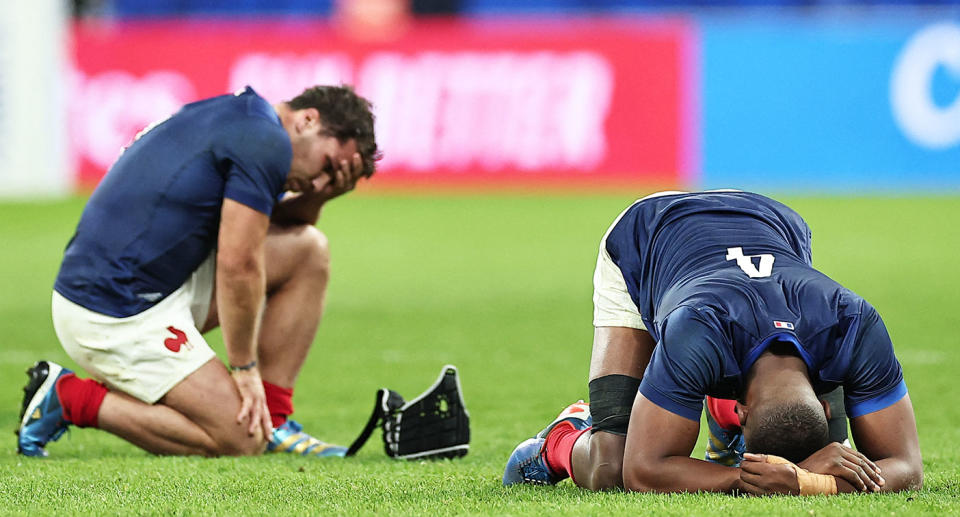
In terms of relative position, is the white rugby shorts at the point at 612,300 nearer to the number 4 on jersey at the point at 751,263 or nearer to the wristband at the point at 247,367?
the number 4 on jersey at the point at 751,263

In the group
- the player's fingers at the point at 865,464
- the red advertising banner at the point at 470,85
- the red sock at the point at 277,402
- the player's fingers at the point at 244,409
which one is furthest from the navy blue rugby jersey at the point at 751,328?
the red advertising banner at the point at 470,85

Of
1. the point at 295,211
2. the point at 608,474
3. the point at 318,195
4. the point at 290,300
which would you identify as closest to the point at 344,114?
the point at 318,195

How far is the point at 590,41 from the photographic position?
15719 millimetres

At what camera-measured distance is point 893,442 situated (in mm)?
3459

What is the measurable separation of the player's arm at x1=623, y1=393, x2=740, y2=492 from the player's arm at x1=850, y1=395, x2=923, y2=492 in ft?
1.11

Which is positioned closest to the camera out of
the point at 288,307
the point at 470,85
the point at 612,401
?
the point at 612,401

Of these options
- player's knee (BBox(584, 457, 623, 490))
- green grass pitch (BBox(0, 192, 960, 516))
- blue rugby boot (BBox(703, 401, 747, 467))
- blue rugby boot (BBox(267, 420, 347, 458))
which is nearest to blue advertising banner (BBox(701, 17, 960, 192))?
green grass pitch (BBox(0, 192, 960, 516))

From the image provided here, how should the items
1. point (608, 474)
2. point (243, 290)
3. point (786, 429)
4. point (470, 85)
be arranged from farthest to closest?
point (470, 85) → point (243, 290) → point (608, 474) → point (786, 429)

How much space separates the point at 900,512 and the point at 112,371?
2515 millimetres

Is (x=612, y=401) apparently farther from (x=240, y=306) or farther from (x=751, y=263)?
(x=240, y=306)

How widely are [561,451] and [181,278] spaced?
4.88 feet

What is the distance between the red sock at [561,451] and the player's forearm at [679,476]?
33 centimetres

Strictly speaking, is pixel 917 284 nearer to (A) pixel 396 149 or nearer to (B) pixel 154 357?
(B) pixel 154 357

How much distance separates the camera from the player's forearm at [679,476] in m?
3.41
